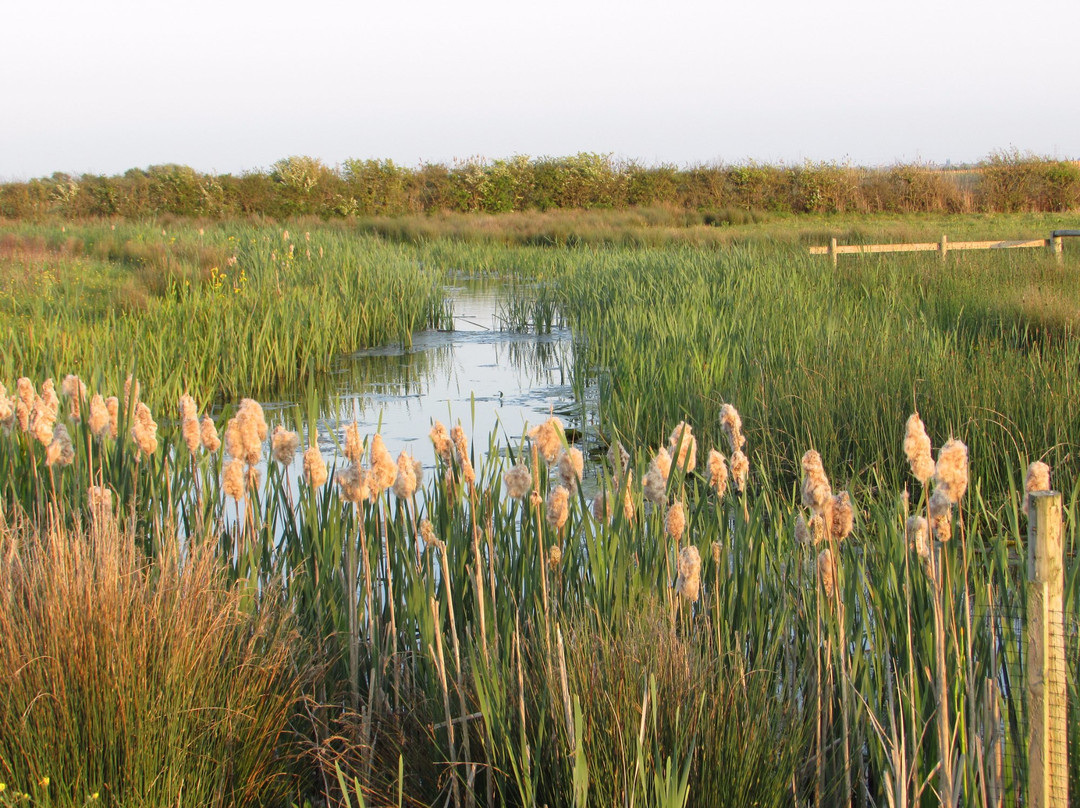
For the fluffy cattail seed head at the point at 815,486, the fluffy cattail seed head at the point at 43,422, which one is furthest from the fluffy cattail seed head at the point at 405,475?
the fluffy cattail seed head at the point at 43,422

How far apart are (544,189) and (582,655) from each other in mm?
28298

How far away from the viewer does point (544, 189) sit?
1147 inches

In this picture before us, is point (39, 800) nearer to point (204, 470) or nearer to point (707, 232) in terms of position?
point (204, 470)

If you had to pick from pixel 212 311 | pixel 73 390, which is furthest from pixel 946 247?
pixel 73 390

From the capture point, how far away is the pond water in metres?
6.02

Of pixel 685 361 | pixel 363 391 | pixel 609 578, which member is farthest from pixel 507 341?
pixel 609 578

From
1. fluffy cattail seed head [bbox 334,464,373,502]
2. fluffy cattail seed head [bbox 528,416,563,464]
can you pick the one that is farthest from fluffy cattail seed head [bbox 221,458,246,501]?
fluffy cattail seed head [bbox 528,416,563,464]

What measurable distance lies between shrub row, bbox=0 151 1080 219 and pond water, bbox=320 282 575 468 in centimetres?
1741

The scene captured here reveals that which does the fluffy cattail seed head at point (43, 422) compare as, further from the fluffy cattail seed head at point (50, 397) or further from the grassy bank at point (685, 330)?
the grassy bank at point (685, 330)

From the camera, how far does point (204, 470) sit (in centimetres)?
278

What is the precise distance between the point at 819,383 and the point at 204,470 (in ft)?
10.6

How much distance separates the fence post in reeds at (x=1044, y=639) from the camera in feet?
3.95

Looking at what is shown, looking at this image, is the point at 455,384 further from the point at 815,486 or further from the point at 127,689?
the point at 815,486

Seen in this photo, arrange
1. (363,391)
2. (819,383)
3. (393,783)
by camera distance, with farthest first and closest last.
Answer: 1. (363,391)
2. (819,383)
3. (393,783)
